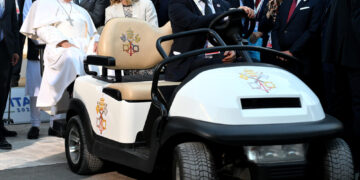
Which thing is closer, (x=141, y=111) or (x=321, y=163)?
(x=321, y=163)

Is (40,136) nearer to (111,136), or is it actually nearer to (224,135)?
(111,136)

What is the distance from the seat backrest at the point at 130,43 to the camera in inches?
211

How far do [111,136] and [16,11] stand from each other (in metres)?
2.96

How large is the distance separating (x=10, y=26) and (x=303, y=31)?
10.1 ft

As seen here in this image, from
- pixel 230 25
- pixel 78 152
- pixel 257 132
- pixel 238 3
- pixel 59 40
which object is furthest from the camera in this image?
pixel 238 3

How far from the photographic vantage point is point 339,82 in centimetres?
501

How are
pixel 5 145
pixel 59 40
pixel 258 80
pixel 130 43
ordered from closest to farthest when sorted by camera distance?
pixel 258 80 < pixel 130 43 < pixel 5 145 < pixel 59 40

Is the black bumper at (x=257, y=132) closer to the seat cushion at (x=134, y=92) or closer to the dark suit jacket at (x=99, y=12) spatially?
the seat cushion at (x=134, y=92)

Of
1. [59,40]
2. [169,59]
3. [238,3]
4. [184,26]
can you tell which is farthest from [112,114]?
[238,3]

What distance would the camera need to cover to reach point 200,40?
16.0ft

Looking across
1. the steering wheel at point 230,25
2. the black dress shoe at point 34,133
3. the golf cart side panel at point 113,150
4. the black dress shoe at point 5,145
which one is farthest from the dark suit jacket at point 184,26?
the black dress shoe at point 34,133

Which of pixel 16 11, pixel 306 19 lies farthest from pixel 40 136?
pixel 306 19

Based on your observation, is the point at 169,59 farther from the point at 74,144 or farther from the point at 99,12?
the point at 99,12

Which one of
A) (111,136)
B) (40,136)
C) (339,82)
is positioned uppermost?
(339,82)
